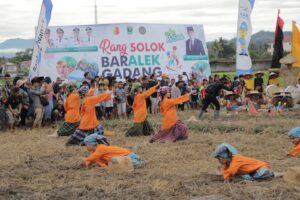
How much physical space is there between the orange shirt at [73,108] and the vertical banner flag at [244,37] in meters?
7.53

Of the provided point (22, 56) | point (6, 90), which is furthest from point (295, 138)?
point (22, 56)

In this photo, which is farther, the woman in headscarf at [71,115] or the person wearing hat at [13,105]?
the person wearing hat at [13,105]

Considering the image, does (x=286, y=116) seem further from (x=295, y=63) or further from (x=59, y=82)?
(x=59, y=82)

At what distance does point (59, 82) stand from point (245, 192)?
37.6 feet

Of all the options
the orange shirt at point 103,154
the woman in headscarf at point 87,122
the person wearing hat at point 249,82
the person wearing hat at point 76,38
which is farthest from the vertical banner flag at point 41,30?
the orange shirt at point 103,154

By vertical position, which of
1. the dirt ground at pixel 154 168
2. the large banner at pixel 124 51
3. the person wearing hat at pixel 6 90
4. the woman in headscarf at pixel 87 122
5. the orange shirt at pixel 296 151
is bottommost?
the dirt ground at pixel 154 168

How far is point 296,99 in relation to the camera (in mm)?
18219

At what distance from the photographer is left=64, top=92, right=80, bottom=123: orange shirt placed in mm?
13742

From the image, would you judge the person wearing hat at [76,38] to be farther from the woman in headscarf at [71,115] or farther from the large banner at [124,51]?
the woman in headscarf at [71,115]

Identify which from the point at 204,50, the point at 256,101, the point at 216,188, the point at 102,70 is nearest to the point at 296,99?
the point at 256,101

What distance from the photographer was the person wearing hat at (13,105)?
1494 cm

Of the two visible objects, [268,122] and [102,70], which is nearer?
[268,122]

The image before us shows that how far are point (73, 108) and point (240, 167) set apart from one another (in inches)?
265

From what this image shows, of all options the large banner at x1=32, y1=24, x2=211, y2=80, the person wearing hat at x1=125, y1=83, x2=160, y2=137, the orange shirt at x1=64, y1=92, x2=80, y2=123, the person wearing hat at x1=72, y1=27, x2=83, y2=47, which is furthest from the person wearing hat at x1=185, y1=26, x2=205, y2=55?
the orange shirt at x1=64, y1=92, x2=80, y2=123
